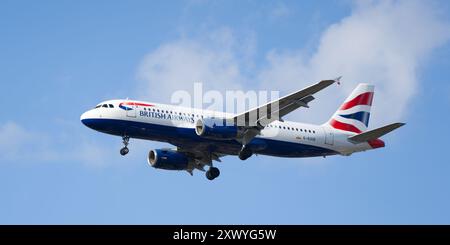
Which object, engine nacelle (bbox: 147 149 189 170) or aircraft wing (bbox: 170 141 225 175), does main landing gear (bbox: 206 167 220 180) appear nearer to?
aircraft wing (bbox: 170 141 225 175)

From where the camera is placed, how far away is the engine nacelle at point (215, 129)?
6397 cm

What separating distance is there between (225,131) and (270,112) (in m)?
3.39

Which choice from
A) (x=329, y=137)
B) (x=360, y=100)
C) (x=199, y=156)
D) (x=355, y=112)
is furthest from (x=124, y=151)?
(x=360, y=100)

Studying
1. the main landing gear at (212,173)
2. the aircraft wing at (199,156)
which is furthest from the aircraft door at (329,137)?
the main landing gear at (212,173)

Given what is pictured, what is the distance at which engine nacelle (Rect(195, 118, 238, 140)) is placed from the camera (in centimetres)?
6397

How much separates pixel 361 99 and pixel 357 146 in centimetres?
628

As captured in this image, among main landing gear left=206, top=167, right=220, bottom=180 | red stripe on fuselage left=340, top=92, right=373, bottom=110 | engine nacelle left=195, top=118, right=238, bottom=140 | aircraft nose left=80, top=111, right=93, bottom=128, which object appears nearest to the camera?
engine nacelle left=195, top=118, right=238, bottom=140

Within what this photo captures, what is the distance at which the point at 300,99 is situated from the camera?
2432 inches

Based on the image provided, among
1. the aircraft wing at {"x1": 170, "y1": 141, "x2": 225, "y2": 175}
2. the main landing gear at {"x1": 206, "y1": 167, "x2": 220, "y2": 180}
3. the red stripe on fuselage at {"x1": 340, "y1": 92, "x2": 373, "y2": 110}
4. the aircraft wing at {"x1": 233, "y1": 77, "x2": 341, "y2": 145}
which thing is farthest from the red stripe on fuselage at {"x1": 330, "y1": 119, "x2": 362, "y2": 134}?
the main landing gear at {"x1": 206, "y1": 167, "x2": 220, "y2": 180}

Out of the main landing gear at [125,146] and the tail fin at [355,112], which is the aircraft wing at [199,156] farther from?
the tail fin at [355,112]

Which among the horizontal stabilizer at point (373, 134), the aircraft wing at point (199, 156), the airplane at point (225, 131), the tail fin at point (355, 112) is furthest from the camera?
the tail fin at point (355, 112)
